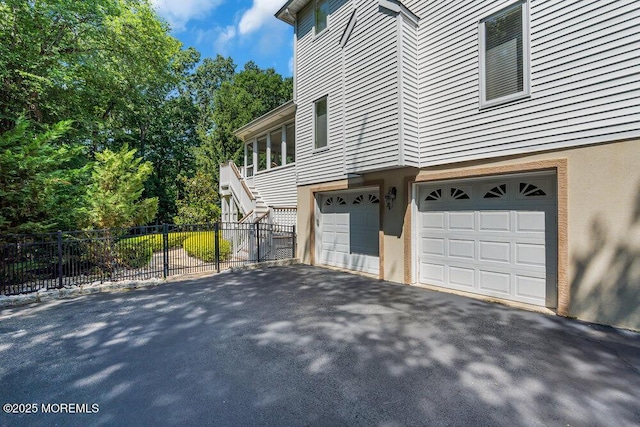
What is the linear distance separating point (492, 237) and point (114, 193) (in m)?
10.6

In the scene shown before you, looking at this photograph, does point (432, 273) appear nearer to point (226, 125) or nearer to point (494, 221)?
point (494, 221)

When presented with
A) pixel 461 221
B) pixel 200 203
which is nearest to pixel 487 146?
pixel 461 221

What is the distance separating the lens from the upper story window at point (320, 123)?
835 cm

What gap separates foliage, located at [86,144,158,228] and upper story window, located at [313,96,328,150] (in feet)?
20.5

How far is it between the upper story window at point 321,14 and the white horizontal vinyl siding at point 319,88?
20 cm

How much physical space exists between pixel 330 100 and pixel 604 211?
624 cm

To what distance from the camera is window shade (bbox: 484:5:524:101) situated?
5.00 m

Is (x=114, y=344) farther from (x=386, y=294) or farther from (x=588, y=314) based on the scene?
(x=588, y=314)

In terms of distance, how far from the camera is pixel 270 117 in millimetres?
11680

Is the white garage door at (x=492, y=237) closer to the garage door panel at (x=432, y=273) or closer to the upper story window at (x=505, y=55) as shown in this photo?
the garage door panel at (x=432, y=273)

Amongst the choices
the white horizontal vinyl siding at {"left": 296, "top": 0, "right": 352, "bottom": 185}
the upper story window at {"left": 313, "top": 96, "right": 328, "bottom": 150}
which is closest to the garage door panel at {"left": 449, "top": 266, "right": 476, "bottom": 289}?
the white horizontal vinyl siding at {"left": 296, "top": 0, "right": 352, "bottom": 185}

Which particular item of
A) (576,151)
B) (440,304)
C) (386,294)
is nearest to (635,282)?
(576,151)

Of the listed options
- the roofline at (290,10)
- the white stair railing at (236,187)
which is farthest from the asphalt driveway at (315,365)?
the roofline at (290,10)

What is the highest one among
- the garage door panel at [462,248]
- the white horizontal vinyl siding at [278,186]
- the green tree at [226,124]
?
the green tree at [226,124]
